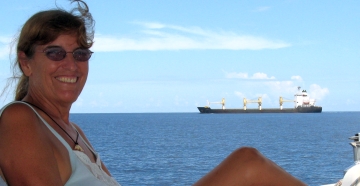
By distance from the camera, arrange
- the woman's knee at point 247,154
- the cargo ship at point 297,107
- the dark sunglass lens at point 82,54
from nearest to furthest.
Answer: the dark sunglass lens at point 82,54 < the woman's knee at point 247,154 < the cargo ship at point 297,107

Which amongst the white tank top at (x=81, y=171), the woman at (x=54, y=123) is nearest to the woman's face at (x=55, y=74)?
the woman at (x=54, y=123)

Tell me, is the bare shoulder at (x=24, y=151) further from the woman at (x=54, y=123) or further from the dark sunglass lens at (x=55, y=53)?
the dark sunglass lens at (x=55, y=53)

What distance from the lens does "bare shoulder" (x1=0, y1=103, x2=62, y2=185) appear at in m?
1.25

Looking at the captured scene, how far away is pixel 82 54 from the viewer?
63.0 inches

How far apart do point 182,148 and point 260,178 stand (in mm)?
28128

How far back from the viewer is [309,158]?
990 inches

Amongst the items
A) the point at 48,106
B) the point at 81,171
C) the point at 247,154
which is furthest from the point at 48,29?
the point at 247,154

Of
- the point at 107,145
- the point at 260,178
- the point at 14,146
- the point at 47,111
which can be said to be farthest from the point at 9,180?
the point at 107,145

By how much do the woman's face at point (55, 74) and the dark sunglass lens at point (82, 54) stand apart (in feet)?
0.04

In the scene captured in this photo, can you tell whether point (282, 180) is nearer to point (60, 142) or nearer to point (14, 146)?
point (60, 142)

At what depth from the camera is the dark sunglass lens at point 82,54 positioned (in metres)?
1.58

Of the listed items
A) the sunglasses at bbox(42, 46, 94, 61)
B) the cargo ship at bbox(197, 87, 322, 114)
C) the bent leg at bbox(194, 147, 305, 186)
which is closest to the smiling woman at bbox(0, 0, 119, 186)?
the sunglasses at bbox(42, 46, 94, 61)

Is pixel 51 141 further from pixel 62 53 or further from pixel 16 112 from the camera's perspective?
pixel 62 53

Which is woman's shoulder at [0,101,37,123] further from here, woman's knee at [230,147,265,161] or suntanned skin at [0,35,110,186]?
woman's knee at [230,147,265,161]
